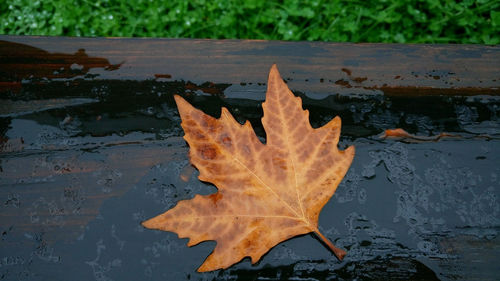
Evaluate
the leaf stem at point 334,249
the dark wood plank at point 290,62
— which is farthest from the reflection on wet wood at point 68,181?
the leaf stem at point 334,249

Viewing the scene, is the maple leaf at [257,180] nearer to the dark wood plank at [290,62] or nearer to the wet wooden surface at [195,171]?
the wet wooden surface at [195,171]

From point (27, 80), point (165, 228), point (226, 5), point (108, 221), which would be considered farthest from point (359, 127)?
point (27, 80)

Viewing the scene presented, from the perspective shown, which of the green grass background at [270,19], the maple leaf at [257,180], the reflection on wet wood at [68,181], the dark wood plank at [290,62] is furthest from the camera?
the green grass background at [270,19]

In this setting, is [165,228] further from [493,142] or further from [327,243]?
[493,142]

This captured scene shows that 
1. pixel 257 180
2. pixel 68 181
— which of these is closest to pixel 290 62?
pixel 257 180

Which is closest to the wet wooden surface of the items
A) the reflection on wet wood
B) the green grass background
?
the reflection on wet wood

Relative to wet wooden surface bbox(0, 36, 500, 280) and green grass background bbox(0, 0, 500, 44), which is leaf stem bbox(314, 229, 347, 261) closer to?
wet wooden surface bbox(0, 36, 500, 280)

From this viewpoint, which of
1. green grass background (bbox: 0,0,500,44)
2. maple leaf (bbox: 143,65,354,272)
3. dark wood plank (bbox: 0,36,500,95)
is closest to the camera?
maple leaf (bbox: 143,65,354,272)
